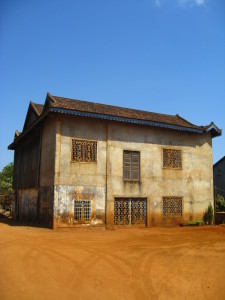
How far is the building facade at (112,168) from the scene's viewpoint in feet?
47.7

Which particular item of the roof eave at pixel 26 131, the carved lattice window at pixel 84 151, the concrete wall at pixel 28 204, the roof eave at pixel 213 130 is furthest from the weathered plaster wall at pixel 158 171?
the concrete wall at pixel 28 204

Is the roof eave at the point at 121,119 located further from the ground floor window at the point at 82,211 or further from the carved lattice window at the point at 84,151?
the ground floor window at the point at 82,211

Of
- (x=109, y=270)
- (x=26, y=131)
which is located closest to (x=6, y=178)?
(x=26, y=131)

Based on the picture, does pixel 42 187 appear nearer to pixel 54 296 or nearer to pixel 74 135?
pixel 74 135

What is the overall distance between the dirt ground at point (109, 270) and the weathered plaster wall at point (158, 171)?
567 cm

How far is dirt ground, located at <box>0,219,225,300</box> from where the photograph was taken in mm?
6016

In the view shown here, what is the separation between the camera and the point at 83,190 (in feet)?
48.3

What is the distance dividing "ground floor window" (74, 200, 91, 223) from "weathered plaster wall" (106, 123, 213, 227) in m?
1.08

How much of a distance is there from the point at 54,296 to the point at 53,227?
8.38 m

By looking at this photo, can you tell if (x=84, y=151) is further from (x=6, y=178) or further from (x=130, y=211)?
(x=6, y=178)

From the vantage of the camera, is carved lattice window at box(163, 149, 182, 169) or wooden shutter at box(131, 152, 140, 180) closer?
wooden shutter at box(131, 152, 140, 180)

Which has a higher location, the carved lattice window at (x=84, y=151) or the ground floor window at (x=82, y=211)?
the carved lattice window at (x=84, y=151)

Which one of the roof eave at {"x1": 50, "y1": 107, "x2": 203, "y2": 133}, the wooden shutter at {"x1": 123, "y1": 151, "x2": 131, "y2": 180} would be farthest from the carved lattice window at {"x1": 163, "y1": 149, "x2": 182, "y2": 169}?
the wooden shutter at {"x1": 123, "y1": 151, "x2": 131, "y2": 180}

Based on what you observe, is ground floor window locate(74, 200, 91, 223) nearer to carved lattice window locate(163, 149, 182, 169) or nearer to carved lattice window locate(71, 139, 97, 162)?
carved lattice window locate(71, 139, 97, 162)
